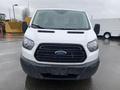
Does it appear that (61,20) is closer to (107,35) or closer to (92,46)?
(92,46)

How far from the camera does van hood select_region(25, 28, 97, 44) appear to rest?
193 inches

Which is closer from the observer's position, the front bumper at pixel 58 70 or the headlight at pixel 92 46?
the front bumper at pixel 58 70

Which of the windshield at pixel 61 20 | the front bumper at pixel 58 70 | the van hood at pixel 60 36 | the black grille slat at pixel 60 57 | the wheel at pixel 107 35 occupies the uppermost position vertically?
the windshield at pixel 61 20

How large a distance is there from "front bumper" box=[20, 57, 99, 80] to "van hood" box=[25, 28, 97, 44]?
0.53 meters

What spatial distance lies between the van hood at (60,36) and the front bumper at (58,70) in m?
0.53

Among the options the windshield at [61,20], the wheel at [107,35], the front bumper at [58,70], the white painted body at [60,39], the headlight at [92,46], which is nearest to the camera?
the front bumper at [58,70]

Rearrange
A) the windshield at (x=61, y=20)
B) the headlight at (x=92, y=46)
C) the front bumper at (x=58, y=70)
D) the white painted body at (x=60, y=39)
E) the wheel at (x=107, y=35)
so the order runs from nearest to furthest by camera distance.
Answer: the front bumper at (x=58, y=70), the white painted body at (x=60, y=39), the headlight at (x=92, y=46), the windshield at (x=61, y=20), the wheel at (x=107, y=35)

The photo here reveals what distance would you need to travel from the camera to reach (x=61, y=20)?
609 centimetres

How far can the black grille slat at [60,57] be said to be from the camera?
484 centimetres

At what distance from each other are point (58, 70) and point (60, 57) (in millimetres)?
289

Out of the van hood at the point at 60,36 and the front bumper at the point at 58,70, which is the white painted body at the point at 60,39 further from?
the front bumper at the point at 58,70

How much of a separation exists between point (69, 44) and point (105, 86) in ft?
4.96

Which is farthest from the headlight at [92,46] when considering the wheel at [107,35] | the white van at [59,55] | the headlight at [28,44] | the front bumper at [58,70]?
the wheel at [107,35]

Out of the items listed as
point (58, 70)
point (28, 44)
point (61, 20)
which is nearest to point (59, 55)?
point (58, 70)
